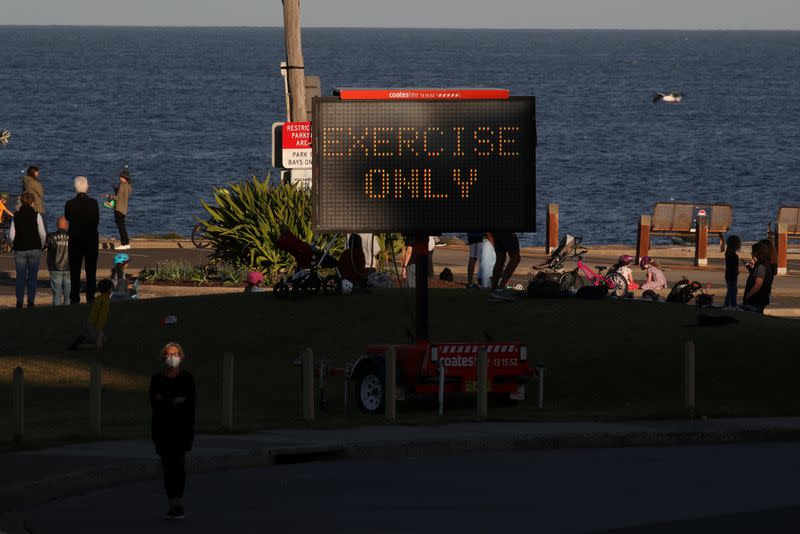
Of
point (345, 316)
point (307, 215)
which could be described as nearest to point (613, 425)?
point (345, 316)

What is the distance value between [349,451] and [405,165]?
14.3 feet

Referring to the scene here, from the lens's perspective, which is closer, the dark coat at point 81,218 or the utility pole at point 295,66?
the dark coat at point 81,218

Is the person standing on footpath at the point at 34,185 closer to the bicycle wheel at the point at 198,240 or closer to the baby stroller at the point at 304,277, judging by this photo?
the bicycle wheel at the point at 198,240

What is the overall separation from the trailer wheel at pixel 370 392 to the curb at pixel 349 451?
2626 millimetres

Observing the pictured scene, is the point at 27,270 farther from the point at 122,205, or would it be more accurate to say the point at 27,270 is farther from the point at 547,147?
the point at 547,147

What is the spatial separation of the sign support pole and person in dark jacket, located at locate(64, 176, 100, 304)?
7.44 metres

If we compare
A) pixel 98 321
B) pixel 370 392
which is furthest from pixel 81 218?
pixel 370 392

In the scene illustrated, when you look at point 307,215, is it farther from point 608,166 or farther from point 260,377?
point 608,166

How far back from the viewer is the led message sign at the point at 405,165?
67.1 ft

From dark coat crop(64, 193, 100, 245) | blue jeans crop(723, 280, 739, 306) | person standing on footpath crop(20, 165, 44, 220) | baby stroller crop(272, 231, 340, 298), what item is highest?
person standing on footpath crop(20, 165, 44, 220)

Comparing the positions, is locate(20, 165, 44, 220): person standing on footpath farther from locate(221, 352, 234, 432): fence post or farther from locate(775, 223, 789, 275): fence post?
locate(221, 352, 234, 432): fence post

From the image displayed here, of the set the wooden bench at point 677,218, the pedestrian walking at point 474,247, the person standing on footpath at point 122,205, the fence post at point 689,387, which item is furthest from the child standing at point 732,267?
the person standing on footpath at point 122,205

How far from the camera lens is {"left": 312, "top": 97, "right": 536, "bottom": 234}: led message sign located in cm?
2044

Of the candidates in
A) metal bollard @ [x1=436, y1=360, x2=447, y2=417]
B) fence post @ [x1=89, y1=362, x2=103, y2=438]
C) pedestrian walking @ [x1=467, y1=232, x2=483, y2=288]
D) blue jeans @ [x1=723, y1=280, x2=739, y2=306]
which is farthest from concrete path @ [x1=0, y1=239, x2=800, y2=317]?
fence post @ [x1=89, y1=362, x2=103, y2=438]
